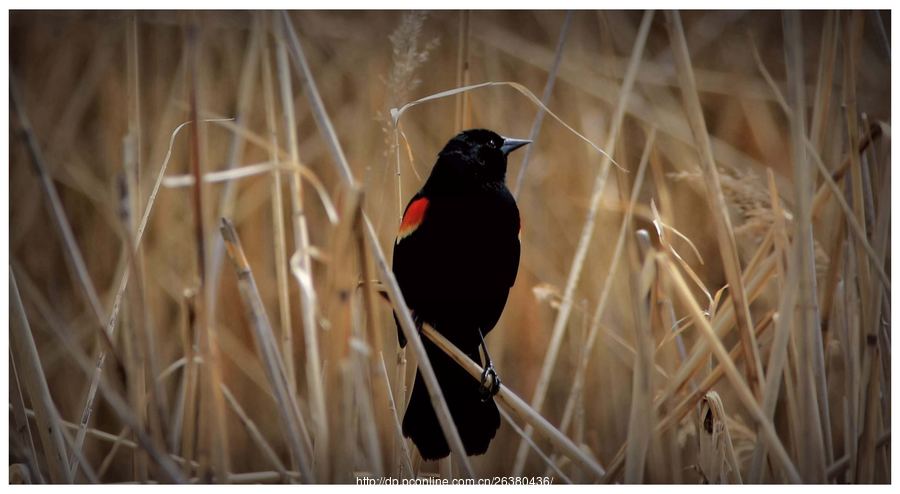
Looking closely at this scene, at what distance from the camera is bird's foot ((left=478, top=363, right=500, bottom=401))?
1.47 meters

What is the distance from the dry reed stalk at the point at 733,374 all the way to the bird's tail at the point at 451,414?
22.2 inches

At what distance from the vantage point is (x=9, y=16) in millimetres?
1604

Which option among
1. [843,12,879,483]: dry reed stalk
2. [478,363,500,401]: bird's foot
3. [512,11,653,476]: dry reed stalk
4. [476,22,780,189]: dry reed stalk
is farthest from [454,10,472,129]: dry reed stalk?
[843,12,879,483]: dry reed stalk

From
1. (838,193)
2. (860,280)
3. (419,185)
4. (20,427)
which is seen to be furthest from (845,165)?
(20,427)

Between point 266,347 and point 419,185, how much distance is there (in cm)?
67

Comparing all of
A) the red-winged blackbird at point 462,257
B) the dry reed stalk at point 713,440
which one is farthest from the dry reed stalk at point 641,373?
the red-winged blackbird at point 462,257

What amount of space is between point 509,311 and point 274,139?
0.82 meters

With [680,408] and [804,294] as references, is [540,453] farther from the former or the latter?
[804,294]

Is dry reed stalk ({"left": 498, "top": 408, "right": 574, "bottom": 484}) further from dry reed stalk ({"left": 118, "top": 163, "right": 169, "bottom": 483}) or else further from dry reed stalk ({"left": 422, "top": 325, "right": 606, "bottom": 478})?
dry reed stalk ({"left": 118, "top": 163, "right": 169, "bottom": 483})

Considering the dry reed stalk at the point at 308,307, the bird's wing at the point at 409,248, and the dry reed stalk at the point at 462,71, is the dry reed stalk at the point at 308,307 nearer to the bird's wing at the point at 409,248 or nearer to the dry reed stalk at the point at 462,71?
the bird's wing at the point at 409,248

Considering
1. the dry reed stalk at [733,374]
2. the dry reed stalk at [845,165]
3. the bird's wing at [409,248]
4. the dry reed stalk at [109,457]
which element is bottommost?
the dry reed stalk at [109,457]

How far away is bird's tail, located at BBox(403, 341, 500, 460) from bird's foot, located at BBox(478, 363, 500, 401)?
0.07 ft

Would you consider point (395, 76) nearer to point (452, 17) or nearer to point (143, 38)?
point (452, 17)

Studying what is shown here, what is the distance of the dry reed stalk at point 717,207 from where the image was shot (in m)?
1.28
